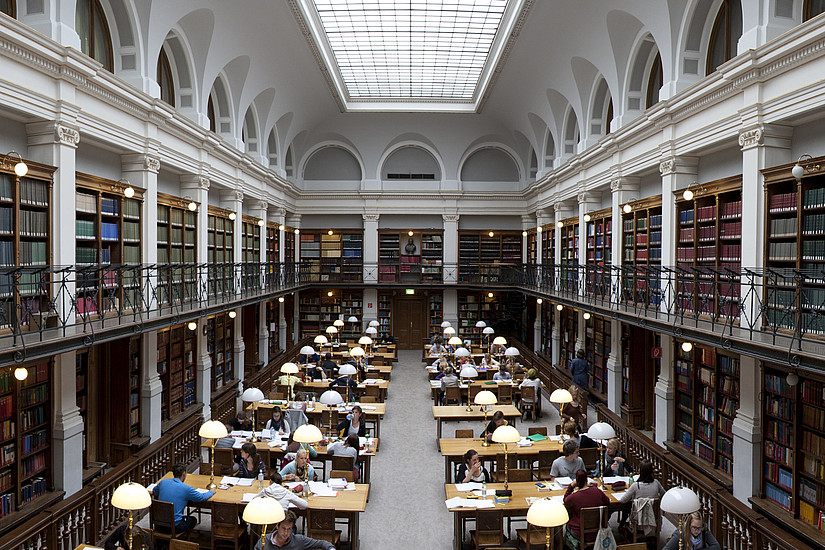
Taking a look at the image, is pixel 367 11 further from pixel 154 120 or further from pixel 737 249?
pixel 737 249

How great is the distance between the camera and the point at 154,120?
899 cm

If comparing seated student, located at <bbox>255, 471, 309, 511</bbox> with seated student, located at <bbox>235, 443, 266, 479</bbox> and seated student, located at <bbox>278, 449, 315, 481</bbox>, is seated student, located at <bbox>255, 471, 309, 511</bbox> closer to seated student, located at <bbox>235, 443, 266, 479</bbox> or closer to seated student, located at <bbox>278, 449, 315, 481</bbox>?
seated student, located at <bbox>278, 449, 315, 481</bbox>

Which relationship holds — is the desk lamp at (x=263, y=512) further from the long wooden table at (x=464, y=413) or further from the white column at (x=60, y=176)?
the long wooden table at (x=464, y=413)

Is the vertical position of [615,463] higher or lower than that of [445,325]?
lower

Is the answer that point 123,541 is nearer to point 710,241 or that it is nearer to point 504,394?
point 504,394

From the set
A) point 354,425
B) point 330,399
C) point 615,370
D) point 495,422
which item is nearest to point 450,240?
point 615,370

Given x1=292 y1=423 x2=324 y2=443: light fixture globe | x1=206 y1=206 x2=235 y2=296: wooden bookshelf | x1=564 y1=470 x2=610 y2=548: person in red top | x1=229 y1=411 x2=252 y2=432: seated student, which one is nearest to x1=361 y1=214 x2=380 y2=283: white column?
x1=206 y1=206 x2=235 y2=296: wooden bookshelf

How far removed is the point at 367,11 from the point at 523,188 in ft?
32.8

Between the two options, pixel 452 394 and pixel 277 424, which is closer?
pixel 277 424

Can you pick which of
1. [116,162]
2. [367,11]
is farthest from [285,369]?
[367,11]

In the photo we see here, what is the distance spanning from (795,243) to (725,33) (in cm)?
359

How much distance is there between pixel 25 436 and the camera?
265 inches

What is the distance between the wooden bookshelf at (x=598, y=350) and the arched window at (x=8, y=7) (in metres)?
11.4

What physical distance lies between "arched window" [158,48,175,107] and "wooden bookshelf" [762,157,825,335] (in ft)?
31.7
